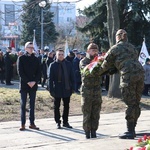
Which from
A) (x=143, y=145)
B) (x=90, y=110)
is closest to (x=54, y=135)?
(x=90, y=110)

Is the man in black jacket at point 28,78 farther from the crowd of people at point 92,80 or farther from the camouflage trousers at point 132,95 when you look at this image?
the camouflage trousers at point 132,95

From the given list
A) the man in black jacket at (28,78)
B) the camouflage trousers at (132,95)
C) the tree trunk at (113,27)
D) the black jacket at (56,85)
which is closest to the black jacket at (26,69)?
the man in black jacket at (28,78)

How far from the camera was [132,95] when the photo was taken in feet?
24.6

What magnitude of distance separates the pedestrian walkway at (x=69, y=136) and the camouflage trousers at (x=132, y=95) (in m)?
0.51

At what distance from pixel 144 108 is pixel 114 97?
1714 mm

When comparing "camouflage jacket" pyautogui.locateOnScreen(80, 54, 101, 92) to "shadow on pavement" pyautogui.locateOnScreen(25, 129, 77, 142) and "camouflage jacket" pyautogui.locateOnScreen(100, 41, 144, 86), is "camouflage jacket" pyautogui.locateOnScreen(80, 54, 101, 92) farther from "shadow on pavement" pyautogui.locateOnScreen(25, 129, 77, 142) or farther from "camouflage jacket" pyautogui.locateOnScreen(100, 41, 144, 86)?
"shadow on pavement" pyautogui.locateOnScreen(25, 129, 77, 142)

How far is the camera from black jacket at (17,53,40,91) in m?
9.32

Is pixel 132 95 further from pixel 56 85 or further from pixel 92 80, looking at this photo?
pixel 56 85

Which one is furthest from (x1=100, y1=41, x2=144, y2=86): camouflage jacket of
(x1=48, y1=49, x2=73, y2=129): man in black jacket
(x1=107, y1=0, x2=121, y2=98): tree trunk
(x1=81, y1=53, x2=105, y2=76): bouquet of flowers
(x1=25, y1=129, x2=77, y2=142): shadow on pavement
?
(x1=107, y1=0, x2=121, y2=98): tree trunk

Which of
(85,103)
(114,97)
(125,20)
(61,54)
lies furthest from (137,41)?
(85,103)

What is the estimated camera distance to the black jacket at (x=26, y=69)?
932 centimetres

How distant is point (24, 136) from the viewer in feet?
27.8

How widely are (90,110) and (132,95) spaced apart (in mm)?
1049

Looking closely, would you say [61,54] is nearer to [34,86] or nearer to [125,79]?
[34,86]
